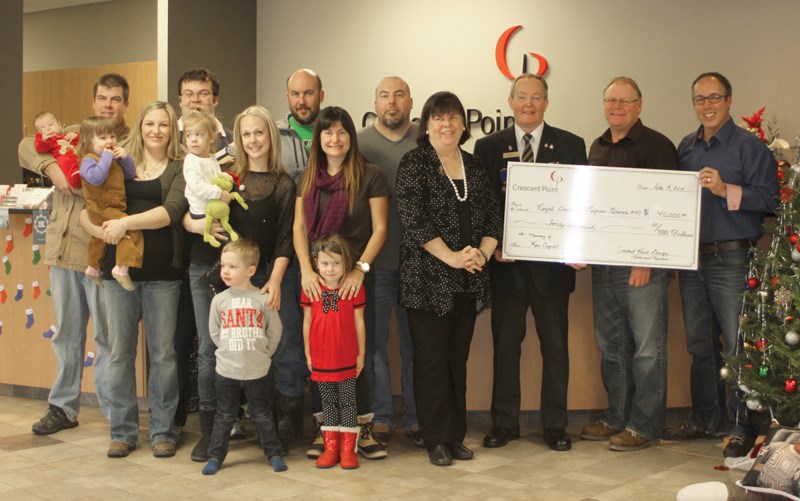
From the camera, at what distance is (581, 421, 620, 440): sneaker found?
4785 mm

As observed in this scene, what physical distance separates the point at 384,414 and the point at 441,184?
49.0 inches

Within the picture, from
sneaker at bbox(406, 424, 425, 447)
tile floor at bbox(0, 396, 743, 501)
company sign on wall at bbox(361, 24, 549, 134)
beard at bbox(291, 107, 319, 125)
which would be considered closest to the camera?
tile floor at bbox(0, 396, 743, 501)

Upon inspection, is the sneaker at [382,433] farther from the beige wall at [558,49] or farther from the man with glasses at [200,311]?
the beige wall at [558,49]

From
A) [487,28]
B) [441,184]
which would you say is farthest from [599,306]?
[487,28]

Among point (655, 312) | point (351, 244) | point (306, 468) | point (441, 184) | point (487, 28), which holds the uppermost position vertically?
point (487, 28)

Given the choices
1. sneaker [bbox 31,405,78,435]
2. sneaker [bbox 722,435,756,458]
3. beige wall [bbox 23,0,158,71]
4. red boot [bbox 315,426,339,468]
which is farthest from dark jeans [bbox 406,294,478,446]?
beige wall [bbox 23,0,158,71]

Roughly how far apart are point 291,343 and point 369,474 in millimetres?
840

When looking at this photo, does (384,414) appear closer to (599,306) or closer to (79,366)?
(599,306)

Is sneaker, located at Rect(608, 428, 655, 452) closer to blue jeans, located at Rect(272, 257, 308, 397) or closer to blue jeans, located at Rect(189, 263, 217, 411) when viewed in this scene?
blue jeans, located at Rect(272, 257, 308, 397)

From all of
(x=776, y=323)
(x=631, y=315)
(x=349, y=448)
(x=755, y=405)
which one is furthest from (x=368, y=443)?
(x=776, y=323)

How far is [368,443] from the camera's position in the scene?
4391 millimetres

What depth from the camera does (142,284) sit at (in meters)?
4.40

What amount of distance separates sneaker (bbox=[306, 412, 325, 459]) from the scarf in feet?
2.94

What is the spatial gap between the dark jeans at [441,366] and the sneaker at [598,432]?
0.79m
